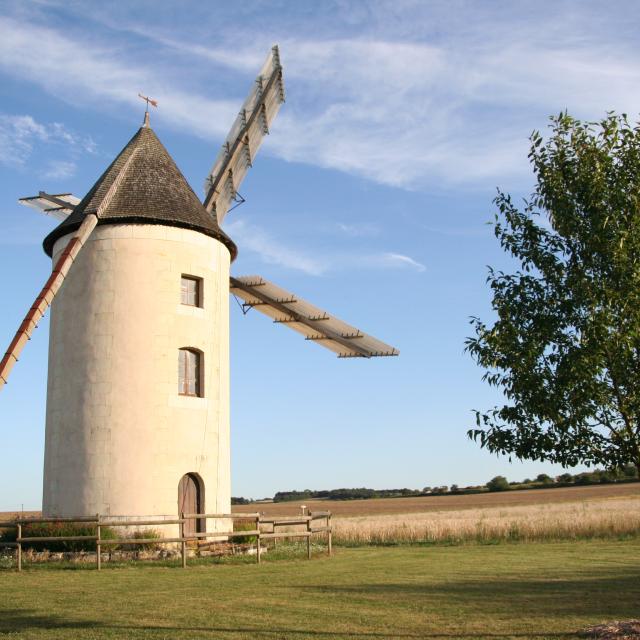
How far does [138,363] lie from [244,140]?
1049 centimetres

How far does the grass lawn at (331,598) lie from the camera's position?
11.4m

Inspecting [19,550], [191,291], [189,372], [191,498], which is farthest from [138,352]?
[19,550]

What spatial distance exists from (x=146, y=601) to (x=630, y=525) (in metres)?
22.3

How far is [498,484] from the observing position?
4040 inches

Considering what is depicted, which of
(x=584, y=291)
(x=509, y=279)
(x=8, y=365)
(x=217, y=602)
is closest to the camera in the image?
(x=584, y=291)

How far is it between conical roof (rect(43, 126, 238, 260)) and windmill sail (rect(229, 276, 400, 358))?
223 cm

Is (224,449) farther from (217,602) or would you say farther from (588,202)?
(588,202)

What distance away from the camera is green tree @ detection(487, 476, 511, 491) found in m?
102

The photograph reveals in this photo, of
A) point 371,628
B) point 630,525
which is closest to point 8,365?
point 371,628

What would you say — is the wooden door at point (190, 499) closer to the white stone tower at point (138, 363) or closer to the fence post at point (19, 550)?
the white stone tower at point (138, 363)

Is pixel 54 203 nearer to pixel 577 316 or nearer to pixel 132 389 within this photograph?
pixel 132 389

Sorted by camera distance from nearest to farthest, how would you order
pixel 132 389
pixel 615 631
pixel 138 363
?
pixel 615 631 → pixel 132 389 → pixel 138 363

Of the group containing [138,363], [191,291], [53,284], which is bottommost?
[138,363]

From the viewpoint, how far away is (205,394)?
80.7 feet
